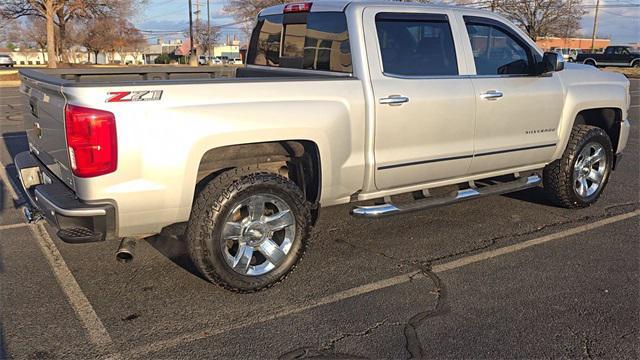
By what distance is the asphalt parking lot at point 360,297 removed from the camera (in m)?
3.24

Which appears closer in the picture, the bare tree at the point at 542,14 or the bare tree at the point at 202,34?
the bare tree at the point at 542,14

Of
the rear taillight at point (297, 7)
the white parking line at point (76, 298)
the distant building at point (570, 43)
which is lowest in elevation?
the white parking line at point (76, 298)

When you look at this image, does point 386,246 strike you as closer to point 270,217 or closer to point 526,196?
point 270,217

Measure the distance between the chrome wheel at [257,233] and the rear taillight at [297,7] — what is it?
184 cm

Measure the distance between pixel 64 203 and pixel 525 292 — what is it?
3122mm

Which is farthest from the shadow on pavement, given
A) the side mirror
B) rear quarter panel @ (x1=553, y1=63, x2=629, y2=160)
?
rear quarter panel @ (x1=553, y1=63, x2=629, y2=160)

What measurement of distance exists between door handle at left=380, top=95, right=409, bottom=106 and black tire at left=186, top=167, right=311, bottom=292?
94 cm

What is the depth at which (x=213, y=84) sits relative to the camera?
11.6 ft

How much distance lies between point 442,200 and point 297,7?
2.11 meters

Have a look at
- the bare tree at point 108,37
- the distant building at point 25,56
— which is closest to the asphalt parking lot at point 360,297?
the bare tree at point 108,37

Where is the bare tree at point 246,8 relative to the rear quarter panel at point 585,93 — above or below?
above

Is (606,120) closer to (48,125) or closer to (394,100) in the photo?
(394,100)

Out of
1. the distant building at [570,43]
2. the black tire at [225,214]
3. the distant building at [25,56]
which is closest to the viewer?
the black tire at [225,214]

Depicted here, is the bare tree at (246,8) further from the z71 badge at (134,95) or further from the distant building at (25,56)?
the distant building at (25,56)
